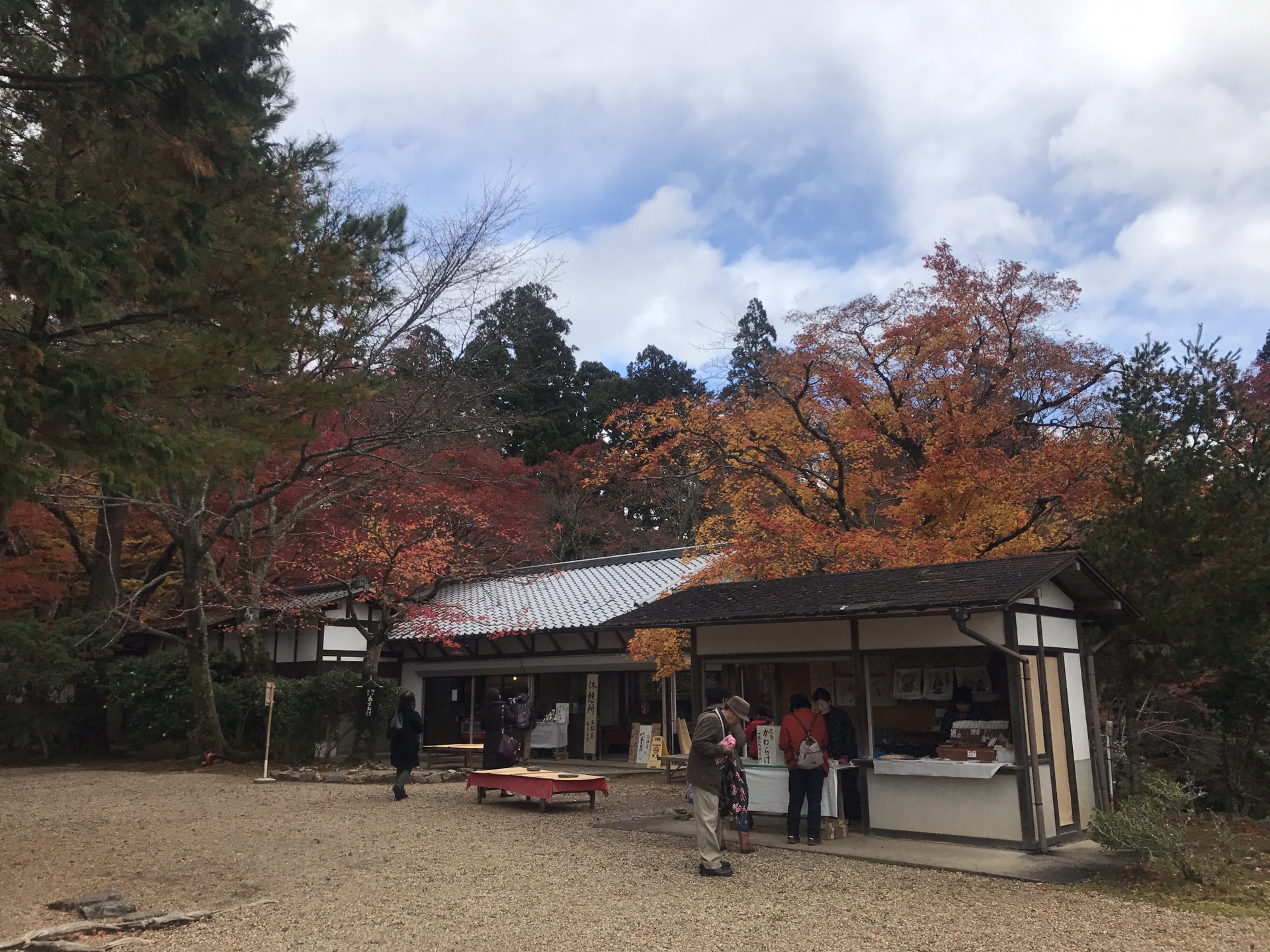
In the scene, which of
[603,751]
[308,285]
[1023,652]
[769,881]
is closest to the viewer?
[769,881]

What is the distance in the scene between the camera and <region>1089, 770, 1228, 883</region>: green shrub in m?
6.96

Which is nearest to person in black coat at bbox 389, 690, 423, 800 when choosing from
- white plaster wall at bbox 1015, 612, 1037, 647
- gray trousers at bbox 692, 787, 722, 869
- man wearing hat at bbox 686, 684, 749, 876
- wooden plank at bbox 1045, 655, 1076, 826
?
man wearing hat at bbox 686, 684, 749, 876

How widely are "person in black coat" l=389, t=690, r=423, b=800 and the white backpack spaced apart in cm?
554

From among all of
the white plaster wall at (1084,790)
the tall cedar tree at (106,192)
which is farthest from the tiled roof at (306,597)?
the white plaster wall at (1084,790)

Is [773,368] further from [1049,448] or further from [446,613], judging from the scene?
[446,613]

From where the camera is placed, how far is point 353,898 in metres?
6.66

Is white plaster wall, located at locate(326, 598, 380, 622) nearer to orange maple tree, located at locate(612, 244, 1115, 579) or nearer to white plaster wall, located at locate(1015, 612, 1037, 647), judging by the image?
orange maple tree, located at locate(612, 244, 1115, 579)

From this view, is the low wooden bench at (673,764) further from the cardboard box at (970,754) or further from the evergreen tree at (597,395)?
the evergreen tree at (597,395)

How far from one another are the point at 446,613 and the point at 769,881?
14483 millimetres

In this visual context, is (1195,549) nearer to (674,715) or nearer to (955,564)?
(955,564)

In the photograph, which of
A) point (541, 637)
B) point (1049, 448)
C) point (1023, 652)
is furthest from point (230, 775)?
point (1049, 448)

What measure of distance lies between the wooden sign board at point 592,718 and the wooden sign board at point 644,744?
1.11 metres

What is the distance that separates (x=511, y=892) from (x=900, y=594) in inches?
186

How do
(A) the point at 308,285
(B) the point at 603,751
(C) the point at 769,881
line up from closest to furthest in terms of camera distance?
(C) the point at 769,881
(A) the point at 308,285
(B) the point at 603,751
